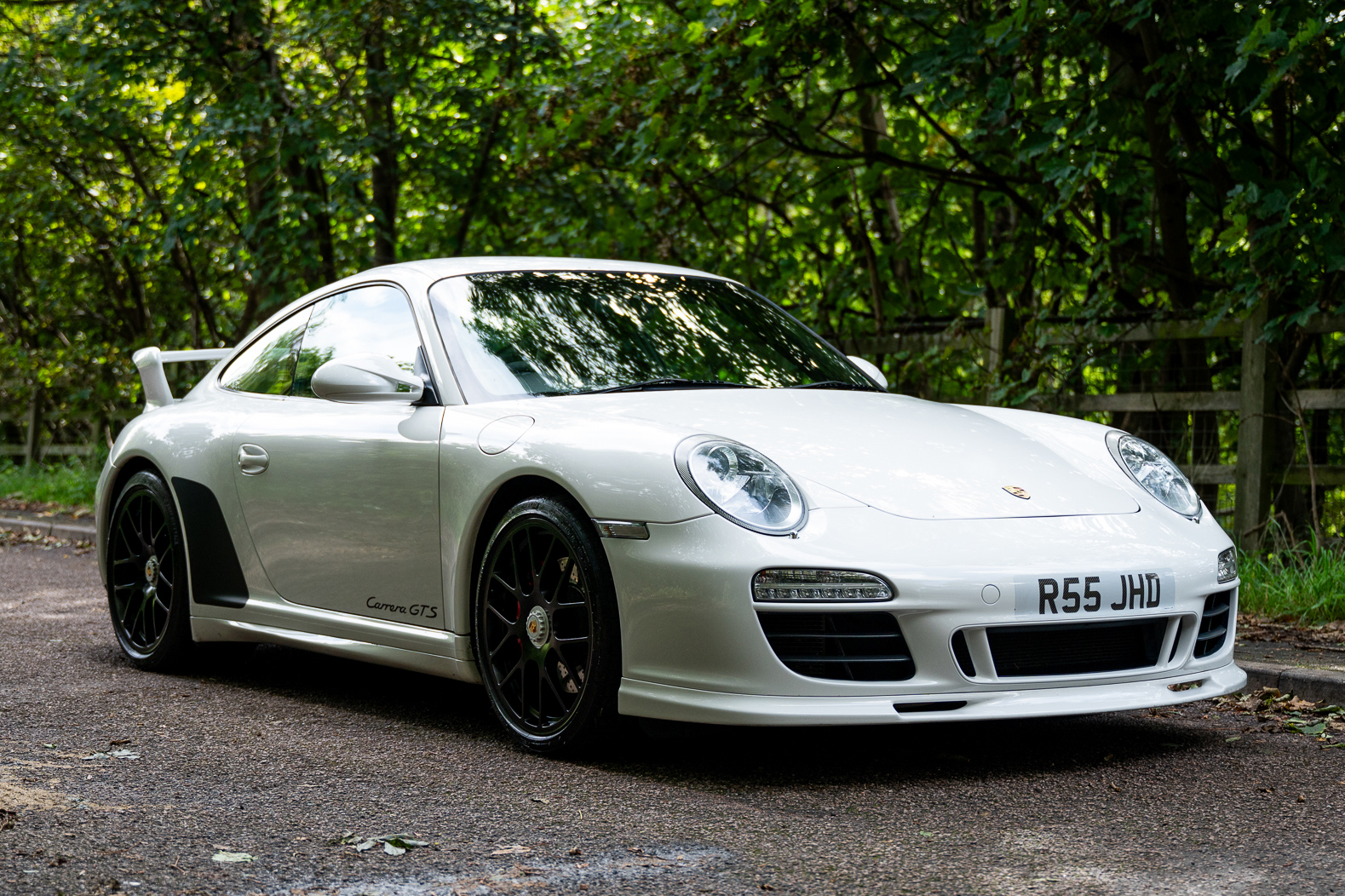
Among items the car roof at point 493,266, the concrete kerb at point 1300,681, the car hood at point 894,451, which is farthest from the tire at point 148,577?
the concrete kerb at point 1300,681

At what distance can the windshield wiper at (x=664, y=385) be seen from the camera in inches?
171

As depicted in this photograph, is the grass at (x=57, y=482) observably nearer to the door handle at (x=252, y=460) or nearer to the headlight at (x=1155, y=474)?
the door handle at (x=252, y=460)

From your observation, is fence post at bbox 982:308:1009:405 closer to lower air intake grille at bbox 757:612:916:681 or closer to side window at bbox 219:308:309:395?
side window at bbox 219:308:309:395

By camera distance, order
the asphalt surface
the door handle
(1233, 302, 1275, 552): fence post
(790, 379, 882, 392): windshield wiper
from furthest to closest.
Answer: (1233, 302, 1275, 552): fence post
the door handle
(790, 379, 882, 392): windshield wiper
the asphalt surface

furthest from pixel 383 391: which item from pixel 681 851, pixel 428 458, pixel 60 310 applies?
pixel 60 310

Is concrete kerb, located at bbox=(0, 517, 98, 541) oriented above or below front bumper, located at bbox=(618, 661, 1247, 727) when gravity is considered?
below

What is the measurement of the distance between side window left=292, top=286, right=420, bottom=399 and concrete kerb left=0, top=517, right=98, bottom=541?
689cm

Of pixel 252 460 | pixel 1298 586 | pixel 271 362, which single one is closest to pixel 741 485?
pixel 252 460

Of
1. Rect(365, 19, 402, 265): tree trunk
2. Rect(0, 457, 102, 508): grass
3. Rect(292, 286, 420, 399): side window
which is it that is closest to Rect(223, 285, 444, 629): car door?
Rect(292, 286, 420, 399): side window

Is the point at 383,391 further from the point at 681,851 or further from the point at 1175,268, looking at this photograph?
the point at 1175,268

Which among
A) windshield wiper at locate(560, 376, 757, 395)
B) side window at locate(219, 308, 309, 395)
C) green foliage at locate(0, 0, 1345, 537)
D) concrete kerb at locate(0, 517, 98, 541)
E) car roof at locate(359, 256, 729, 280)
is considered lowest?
concrete kerb at locate(0, 517, 98, 541)

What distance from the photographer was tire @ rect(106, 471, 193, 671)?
5.47 metres

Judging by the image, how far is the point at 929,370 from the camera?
905cm

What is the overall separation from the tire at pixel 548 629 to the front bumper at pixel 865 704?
130mm
